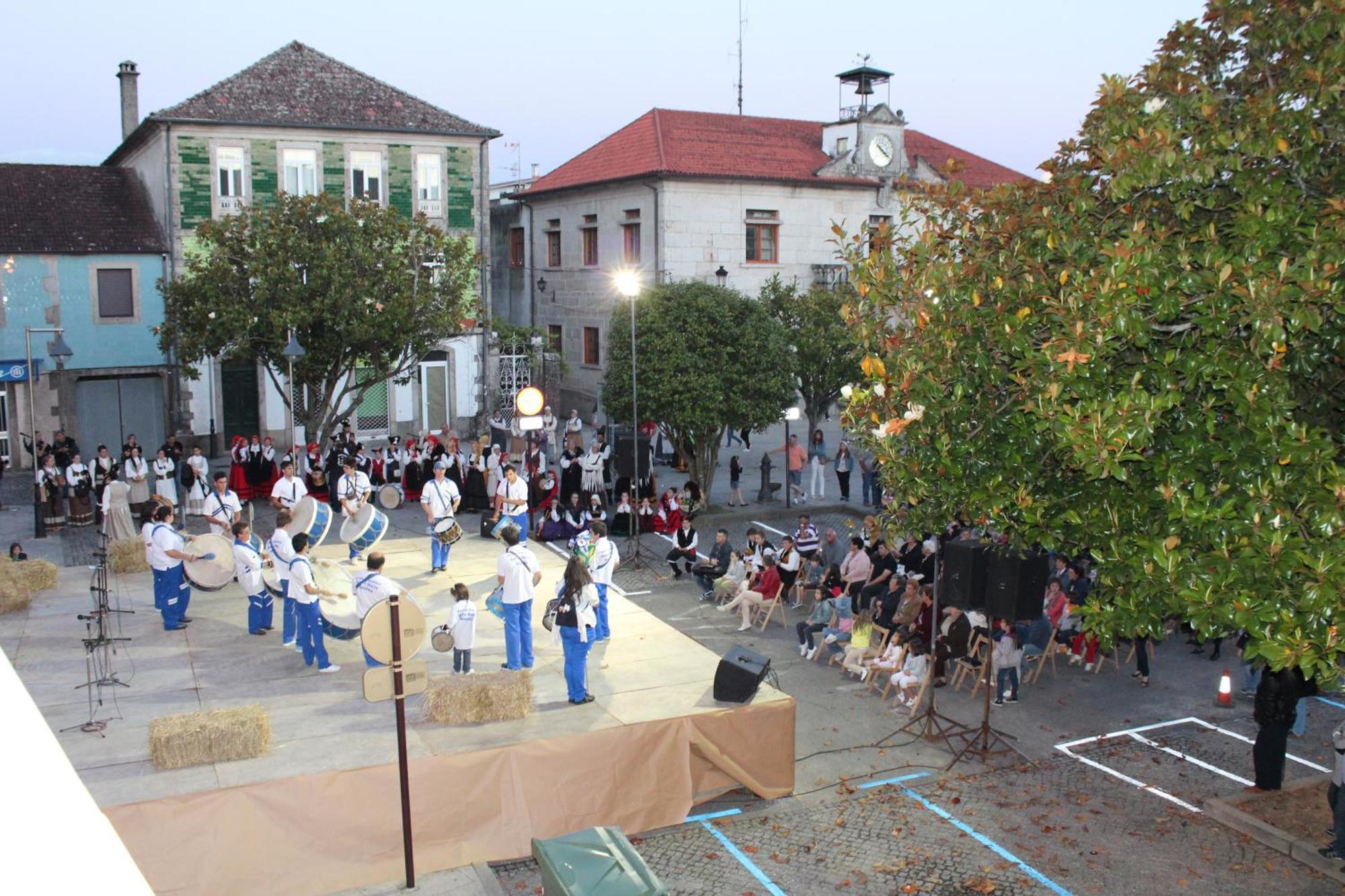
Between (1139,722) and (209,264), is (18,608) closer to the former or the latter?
(209,264)

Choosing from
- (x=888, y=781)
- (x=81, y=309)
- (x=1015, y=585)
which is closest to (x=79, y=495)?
(x=81, y=309)

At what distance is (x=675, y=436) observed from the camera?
2533cm

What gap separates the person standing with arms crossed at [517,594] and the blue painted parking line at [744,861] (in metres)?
3.14

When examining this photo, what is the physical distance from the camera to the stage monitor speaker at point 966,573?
1262 centimetres

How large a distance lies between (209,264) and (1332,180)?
23.2 m

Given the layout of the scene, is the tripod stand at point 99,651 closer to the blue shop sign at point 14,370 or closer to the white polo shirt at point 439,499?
the white polo shirt at point 439,499

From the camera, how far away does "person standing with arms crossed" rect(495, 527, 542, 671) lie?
1345 cm

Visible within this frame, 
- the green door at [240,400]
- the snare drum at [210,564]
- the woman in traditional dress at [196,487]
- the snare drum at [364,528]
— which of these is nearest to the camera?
the snare drum at [210,564]

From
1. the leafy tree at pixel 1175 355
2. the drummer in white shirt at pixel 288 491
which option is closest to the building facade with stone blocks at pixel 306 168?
the drummer in white shirt at pixel 288 491

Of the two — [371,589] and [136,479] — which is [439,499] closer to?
[371,589]

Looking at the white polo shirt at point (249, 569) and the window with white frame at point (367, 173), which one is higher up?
the window with white frame at point (367, 173)

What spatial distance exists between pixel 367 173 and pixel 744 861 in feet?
91.1

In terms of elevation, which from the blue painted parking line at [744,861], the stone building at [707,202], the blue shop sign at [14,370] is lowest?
the blue painted parking line at [744,861]

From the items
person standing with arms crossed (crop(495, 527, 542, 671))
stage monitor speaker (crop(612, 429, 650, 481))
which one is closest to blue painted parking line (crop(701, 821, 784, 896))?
person standing with arms crossed (crop(495, 527, 542, 671))
